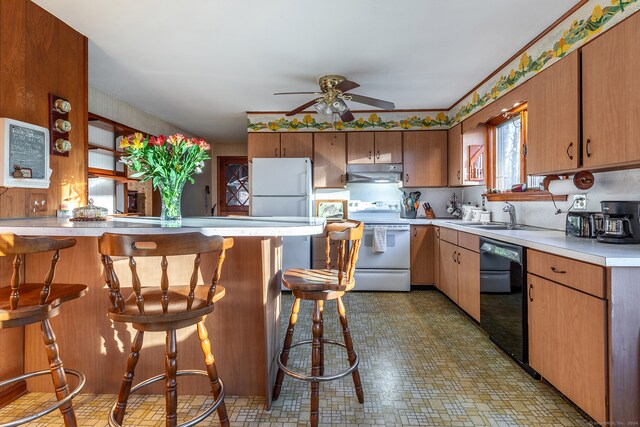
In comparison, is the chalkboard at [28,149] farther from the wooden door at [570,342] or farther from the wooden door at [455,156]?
the wooden door at [455,156]

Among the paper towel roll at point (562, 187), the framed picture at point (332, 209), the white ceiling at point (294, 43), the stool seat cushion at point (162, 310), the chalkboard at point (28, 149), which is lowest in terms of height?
the stool seat cushion at point (162, 310)

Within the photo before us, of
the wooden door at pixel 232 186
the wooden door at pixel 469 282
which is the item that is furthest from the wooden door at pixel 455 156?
the wooden door at pixel 232 186

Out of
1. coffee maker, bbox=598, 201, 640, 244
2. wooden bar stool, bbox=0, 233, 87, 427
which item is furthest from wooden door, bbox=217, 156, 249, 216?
coffee maker, bbox=598, 201, 640, 244

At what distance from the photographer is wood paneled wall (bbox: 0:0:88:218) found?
6.48ft

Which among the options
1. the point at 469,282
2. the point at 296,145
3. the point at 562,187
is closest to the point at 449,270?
the point at 469,282

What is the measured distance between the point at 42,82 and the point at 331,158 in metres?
2.97

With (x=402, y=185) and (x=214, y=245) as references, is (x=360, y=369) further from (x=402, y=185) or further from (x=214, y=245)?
(x=402, y=185)

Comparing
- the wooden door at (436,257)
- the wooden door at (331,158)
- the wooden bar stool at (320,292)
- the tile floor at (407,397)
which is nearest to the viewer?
the wooden bar stool at (320,292)

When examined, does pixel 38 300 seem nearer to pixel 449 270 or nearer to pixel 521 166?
pixel 449 270

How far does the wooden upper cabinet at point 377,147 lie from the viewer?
435cm

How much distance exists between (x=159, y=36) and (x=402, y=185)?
3131 millimetres

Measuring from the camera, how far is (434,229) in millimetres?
4004

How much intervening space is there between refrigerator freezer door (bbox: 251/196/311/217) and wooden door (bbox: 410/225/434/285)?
1368 mm

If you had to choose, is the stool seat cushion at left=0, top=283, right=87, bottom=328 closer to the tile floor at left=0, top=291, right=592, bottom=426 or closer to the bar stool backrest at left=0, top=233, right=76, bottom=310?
the bar stool backrest at left=0, top=233, right=76, bottom=310
